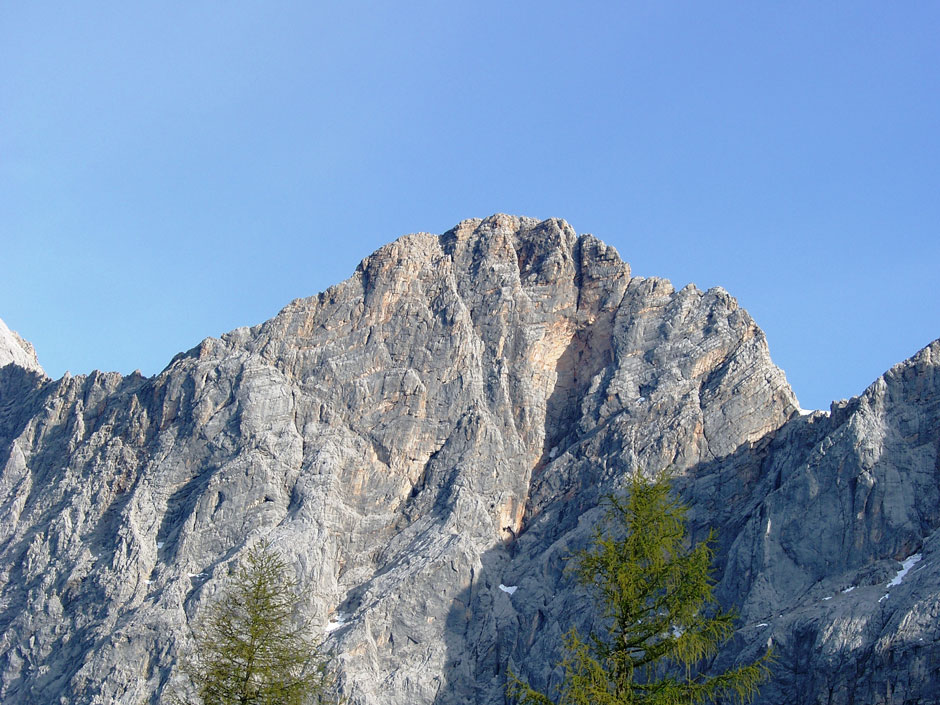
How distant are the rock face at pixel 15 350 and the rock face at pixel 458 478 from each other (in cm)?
3425

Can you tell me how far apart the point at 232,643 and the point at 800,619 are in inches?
2325

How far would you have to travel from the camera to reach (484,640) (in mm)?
91312

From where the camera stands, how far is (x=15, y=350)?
16212cm

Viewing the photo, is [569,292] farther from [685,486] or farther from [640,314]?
[685,486]

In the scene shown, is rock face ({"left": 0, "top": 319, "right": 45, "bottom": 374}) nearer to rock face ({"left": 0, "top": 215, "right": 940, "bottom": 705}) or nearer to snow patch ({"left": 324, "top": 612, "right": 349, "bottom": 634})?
rock face ({"left": 0, "top": 215, "right": 940, "bottom": 705})

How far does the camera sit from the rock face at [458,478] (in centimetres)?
8306

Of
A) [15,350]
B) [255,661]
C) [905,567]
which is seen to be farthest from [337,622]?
[15,350]

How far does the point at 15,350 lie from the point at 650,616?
155096 millimetres

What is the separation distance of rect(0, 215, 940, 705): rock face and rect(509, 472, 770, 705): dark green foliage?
5041 cm

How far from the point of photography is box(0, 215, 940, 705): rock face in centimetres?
8306

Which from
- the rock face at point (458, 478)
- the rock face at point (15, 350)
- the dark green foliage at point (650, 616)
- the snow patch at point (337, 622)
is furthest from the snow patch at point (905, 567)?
the rock face at point (15, 350)

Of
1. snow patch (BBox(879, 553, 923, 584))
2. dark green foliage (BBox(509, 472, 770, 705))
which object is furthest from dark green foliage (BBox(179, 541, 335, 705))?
snow patch (BBox(879, 553, 923, 584))

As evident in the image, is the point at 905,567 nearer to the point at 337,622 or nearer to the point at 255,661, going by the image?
the point at 337,622

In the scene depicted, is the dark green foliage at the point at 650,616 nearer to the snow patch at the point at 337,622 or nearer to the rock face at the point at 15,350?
the snow patch at the point at 337,622
